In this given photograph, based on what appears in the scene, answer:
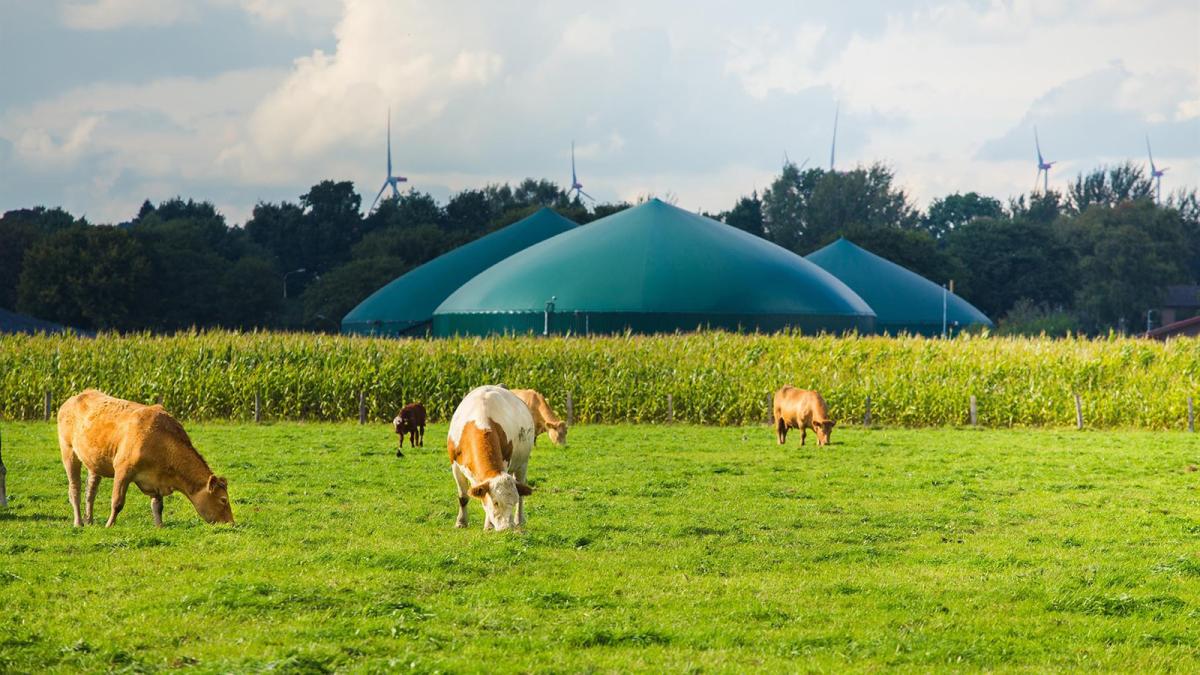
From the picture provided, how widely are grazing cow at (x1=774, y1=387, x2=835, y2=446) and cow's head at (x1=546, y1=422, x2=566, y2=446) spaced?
5.28 metres

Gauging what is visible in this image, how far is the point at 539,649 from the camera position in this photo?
1116 centimetres

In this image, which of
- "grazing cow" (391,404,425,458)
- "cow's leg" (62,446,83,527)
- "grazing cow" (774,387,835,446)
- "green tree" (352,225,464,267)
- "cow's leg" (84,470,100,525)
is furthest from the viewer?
"green tree" (352,225,464,267)

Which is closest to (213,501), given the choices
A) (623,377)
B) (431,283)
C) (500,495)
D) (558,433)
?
(500,495)

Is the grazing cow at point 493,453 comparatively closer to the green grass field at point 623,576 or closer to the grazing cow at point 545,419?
the green grass field at point 623,576

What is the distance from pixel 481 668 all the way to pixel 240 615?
112 inches

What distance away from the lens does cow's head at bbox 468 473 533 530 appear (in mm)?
16281

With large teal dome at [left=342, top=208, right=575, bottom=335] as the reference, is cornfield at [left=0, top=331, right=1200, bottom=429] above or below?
below

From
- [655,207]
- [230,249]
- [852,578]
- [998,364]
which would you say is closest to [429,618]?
[852,578]

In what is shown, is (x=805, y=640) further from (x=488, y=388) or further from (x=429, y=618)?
(x=488, y=388)

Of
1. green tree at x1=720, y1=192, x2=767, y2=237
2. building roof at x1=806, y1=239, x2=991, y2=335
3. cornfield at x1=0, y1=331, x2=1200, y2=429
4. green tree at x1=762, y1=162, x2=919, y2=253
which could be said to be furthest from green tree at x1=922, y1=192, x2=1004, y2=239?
cornfield at x1=0, y1=331, x2=1200, y2=429

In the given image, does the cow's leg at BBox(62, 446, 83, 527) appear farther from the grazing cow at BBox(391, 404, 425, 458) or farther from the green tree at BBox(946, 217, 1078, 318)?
the green tree at BBox(946, 217, 1078, 318)

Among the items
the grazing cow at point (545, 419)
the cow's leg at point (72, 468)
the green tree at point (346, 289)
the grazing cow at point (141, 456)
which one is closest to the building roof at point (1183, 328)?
the green tree at point (346, 289)

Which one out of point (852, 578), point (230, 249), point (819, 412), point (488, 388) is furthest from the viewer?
point (230, 249)

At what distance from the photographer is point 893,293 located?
93.9 metres
